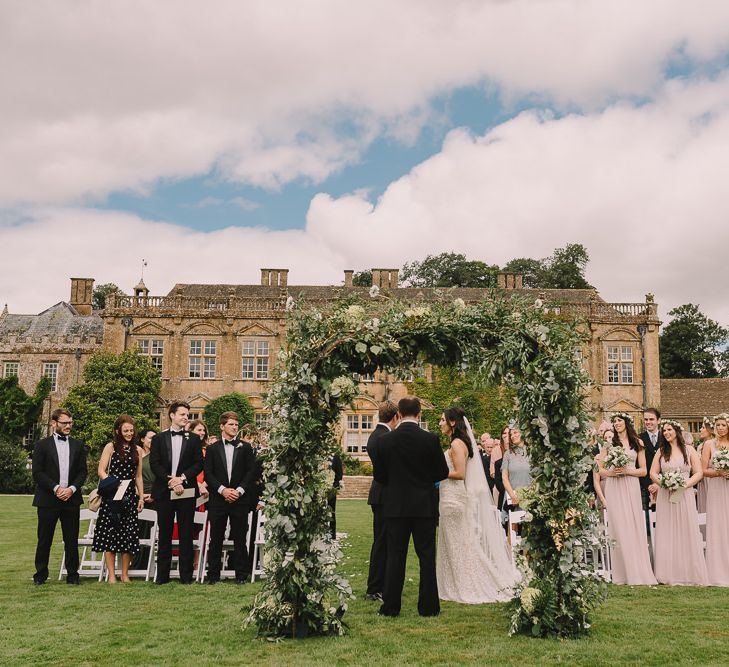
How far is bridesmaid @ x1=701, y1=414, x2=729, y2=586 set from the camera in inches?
370

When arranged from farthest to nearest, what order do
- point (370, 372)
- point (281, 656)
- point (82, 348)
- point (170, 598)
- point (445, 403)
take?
point (82, 348) → point (445, 403) → point (170, 598) → point (370, 372) → point (281, 656)

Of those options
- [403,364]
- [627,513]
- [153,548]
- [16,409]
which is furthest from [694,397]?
[403,364]

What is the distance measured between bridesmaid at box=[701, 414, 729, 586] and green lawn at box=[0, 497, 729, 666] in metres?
0.71

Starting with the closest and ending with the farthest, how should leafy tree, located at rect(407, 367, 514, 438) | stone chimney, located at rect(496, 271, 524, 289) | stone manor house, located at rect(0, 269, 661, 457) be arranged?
1. leafy tree, located at rect(407, 367, 514, 438)
2. stone manor house, located at rect(0, 269, 661, 457)
3. stone chimney, located at rect(496, 271, 524, 289)

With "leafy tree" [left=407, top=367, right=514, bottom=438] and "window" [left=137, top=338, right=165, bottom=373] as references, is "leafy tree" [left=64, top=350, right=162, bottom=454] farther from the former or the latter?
"leafy tree" [left=407, top=367, right=514, bottom=438]

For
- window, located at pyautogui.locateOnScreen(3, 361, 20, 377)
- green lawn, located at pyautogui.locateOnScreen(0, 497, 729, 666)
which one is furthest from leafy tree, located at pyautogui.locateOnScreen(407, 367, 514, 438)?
green lawn, located at pyautogui.locateOnScreen(0, 497, 729, 666)

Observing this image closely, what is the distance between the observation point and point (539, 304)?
689 cm

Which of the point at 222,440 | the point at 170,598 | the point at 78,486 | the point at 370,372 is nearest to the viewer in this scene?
the point at 370,372

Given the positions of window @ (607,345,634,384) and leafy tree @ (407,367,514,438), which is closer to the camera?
leafy tree @ (407,367,514,438)

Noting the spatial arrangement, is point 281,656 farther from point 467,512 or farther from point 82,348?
point 82,348

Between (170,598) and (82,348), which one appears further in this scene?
(82,348)

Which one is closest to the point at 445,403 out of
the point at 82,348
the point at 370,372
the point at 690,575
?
the point at 82,348

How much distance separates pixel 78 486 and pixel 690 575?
777cm

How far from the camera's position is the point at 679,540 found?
372 inches
